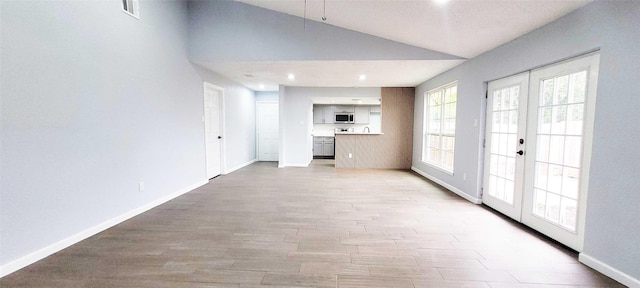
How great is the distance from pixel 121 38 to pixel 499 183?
528cm

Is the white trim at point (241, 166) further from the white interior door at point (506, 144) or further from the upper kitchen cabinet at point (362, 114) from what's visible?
the white interior door at point (506, 144)

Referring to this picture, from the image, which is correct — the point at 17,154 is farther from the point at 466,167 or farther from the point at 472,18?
the point at 466,167

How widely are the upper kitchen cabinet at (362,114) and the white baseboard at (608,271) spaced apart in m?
7.37

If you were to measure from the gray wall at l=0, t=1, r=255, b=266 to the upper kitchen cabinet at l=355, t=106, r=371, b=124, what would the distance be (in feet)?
20.4

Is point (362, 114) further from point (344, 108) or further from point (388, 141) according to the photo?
point (388, 141)

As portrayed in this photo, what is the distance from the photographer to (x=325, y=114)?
9.24 meters

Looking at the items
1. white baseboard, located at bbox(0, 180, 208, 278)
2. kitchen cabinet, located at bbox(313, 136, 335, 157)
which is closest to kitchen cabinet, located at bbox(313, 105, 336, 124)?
kitchen cabinet, located at bbox(313, 136, 335, 157)

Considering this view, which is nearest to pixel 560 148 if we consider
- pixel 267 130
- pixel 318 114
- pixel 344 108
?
pixel 344 108

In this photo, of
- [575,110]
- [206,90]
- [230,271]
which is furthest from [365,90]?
[230,271]

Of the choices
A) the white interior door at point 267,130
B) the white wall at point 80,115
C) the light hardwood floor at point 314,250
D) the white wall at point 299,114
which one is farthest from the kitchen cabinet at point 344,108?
the white wall at point 80,115

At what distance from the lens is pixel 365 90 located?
23.2 feet

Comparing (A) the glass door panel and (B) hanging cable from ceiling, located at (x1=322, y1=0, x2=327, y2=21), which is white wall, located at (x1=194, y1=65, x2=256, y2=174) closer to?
(B) hanging cable from ceiling, located at (x1=322, y1=0, x2=327, y2=21)

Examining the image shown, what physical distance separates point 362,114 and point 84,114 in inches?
308

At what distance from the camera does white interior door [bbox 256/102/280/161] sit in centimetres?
823
